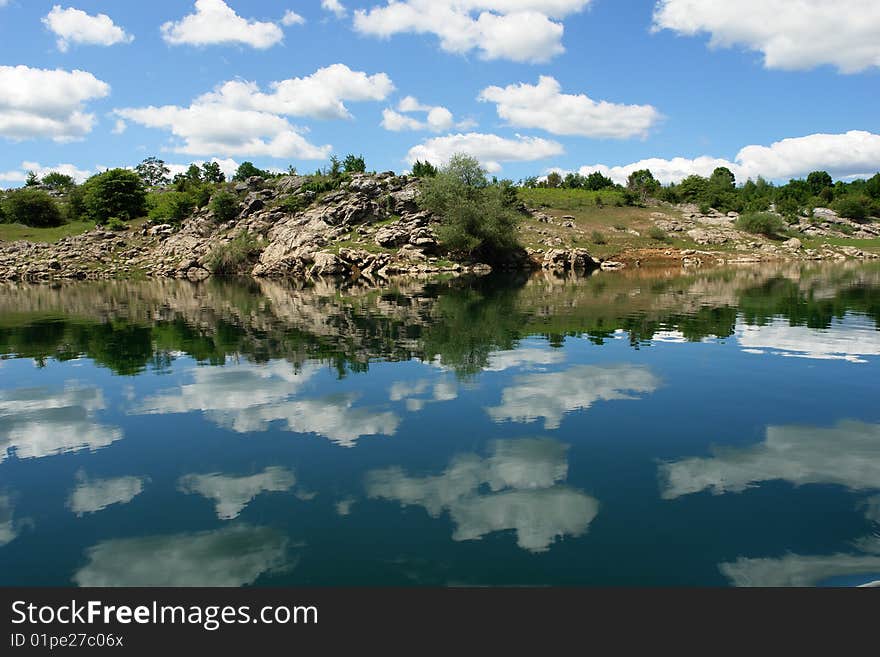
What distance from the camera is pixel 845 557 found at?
1096 cm

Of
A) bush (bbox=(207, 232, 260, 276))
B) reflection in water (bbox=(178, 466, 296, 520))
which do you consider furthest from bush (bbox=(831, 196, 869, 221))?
reflection in water (bbox=(178, 466, 296, 520))

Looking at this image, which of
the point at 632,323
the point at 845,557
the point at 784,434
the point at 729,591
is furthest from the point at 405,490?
the point at 632,323

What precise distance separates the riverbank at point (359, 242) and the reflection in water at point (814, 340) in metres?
71.4

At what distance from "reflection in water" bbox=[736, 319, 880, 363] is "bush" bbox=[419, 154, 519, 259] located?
239ft

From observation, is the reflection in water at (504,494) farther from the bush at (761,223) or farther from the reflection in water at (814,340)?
the bush at (761,223)

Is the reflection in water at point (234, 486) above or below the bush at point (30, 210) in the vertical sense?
below

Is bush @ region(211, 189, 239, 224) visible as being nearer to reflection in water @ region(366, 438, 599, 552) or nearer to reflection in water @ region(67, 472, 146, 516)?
reflection in water @ region(67, 472, 146, 516)

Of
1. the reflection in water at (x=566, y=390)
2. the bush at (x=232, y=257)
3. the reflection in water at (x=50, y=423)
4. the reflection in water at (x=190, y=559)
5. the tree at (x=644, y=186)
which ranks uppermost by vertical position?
the tree at (x=644, y=186)

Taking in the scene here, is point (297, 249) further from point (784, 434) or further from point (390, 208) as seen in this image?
point (784, 434)

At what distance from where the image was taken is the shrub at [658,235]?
130000 mm

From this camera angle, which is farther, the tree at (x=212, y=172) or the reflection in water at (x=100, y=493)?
the tree at (x=212, y=172)

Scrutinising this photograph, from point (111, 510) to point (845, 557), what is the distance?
15.5 metres

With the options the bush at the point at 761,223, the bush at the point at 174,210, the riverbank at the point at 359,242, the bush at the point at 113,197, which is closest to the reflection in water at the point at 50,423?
the riverbank at the point at 359,242

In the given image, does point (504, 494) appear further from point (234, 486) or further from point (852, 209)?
point (852, 209)
